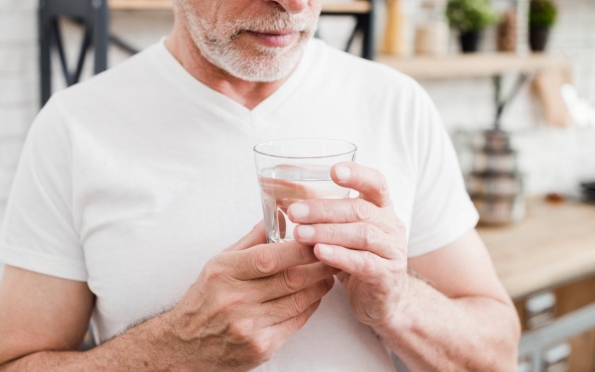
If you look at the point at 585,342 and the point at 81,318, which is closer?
the point at 81,318

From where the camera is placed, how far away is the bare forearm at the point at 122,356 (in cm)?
90

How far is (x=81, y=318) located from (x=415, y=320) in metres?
0.54

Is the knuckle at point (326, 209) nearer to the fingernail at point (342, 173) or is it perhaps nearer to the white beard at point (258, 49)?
the fingernail at point (342, 173)

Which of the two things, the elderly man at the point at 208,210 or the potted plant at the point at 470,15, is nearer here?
the elderly man at the point at 208,210

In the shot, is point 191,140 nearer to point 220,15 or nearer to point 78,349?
point 220,15

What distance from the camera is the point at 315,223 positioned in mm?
692

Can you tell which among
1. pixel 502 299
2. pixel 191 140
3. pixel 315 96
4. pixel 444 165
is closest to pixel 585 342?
pixel 502 299

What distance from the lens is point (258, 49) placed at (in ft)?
3.06

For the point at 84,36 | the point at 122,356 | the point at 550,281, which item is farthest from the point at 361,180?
the point at 550,281

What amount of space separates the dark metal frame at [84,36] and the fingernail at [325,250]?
944mm

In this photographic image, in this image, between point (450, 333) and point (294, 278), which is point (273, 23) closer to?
point (294, 278)

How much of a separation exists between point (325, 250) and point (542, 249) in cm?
173

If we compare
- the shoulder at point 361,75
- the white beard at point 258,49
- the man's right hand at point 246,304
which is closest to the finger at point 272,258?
the man's right hand at point 246,304

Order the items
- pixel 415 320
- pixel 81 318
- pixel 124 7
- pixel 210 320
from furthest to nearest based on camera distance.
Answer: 1. pixel 124 7
2. pixel 81 318
3. pixel 415 320
4. pixel 210 320
